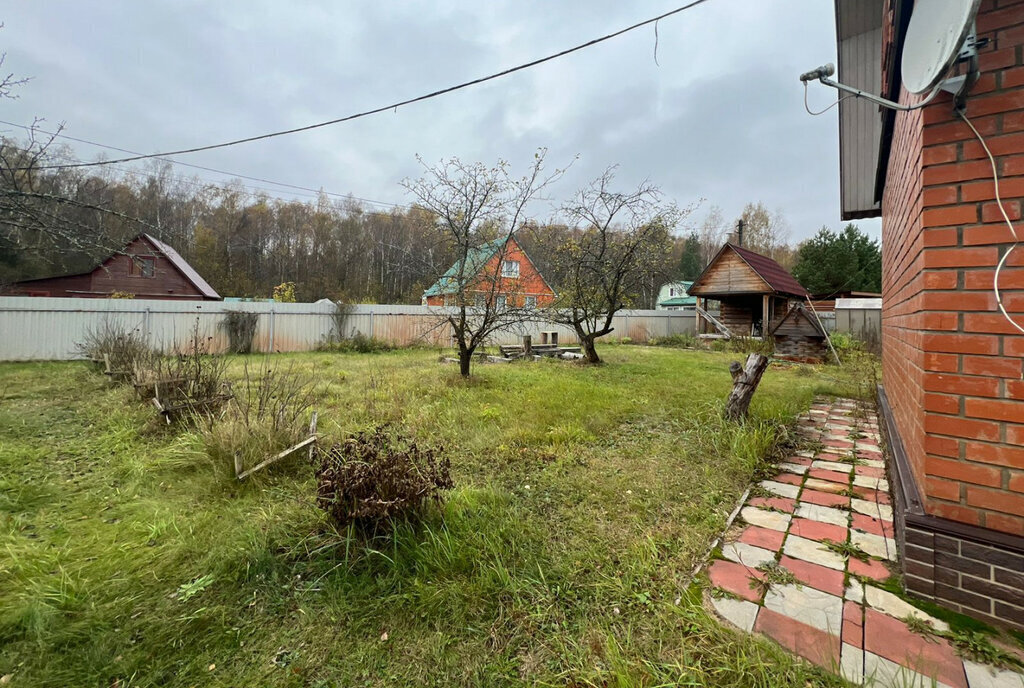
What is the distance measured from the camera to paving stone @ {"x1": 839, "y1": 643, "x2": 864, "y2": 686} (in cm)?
125

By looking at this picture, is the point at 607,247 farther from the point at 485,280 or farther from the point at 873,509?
the point at 873,509

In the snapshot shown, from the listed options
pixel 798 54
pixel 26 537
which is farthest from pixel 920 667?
pixel 798 54

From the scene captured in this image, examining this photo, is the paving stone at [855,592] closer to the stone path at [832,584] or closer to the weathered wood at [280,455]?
the stone path at [832,584]

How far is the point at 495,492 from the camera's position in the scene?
2615mm

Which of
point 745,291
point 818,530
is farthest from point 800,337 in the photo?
point 818,530

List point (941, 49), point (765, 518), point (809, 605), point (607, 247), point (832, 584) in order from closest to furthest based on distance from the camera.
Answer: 1. point (941, 49)
2. point (809, 605)
3. point (832, 584)
4. point (765, 518)
5. point (607, 247)

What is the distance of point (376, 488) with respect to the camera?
2076 millimetres

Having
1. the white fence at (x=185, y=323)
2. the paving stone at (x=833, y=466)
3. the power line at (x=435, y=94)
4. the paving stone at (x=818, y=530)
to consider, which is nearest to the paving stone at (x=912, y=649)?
the paving stone at (x=818, y=530)

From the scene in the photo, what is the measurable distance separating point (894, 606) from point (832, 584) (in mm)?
199

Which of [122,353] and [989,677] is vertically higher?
[122,353]

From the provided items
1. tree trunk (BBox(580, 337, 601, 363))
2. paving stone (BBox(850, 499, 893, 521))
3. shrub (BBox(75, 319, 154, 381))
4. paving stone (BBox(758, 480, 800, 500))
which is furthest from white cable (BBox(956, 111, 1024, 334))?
tree trunk (BBox(580, 337, 601, 363))

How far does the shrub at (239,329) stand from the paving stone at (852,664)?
13302 mm

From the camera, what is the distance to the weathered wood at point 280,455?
2.87 metres

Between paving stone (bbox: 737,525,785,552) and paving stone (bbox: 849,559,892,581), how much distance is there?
0.97 feet
